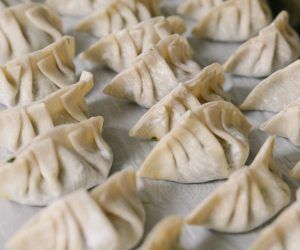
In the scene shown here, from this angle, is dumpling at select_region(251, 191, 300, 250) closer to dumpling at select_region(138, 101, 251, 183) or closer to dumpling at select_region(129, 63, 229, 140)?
dumpling at select_region(138, 101, 251, 183)

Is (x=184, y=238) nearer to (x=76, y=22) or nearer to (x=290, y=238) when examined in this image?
(x=290, y=238)

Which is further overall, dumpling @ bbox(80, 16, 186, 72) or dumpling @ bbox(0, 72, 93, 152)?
dumpling @ bbox(80, 16, 186, 72)

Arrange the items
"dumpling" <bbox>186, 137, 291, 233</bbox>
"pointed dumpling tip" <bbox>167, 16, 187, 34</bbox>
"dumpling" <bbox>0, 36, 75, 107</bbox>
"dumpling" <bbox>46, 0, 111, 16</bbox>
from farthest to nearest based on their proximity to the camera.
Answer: "dumpling" <bbox>46, 0, 111, 16</bbox> → "pointed dumpling tip" <bbox>167, 16, 187, 34</bbox> → "dumpling" <bbox>0, 36, 75, 107</bbox> → "dumpling" <bbox>186, 137, 291, 233</bbox>

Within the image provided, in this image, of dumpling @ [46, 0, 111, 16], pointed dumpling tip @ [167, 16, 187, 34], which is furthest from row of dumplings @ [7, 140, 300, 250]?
dumpling @ [46, 0, 111, 16]

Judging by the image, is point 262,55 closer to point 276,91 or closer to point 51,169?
point 276,91

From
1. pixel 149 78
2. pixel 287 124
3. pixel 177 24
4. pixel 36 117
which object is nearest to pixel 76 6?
pixel 177 24

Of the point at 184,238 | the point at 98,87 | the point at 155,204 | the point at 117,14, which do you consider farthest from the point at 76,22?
the point at 184,238
